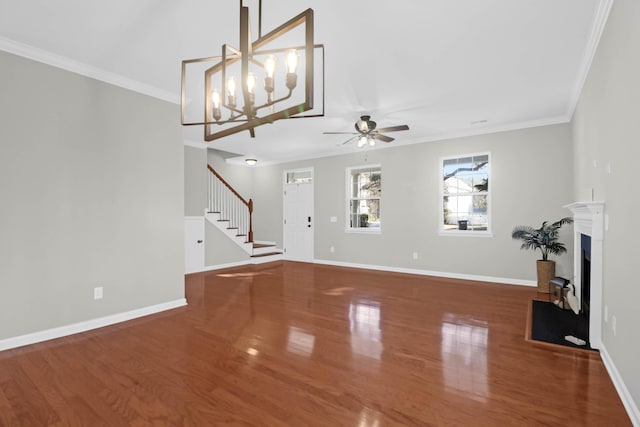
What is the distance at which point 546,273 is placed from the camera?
4.93 m

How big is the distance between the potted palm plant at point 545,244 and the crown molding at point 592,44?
6.11ft

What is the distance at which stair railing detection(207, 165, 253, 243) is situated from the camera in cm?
712

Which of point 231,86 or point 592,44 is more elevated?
point 592,44

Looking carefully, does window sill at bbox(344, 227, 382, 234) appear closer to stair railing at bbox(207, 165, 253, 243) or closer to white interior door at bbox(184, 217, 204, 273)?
stair railing at bbox(207, 165, 253, 243)

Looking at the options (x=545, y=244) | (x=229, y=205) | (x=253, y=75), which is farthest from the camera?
(x=229, y=205)

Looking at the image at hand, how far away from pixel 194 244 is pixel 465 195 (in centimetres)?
552

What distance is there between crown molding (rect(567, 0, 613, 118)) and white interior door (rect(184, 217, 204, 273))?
6.45 meters

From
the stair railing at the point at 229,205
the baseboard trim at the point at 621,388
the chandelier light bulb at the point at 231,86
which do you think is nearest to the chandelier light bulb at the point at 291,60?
the chandelier light bulb at the point at 231,86

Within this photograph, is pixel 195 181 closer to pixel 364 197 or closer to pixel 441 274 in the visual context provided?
pixel 364 197

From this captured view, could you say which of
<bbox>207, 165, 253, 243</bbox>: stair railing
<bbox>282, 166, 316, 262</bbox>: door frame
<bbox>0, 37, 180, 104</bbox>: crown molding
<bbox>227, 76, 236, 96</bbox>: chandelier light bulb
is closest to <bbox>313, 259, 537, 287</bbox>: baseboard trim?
<bbox>282, 166, 316, 262</bbox>: door frame

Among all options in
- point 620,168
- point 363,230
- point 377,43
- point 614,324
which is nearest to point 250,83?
point 377,43

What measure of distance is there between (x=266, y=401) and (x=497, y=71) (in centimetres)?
391

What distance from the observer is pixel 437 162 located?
20.3ft

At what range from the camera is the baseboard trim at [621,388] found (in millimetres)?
1830
